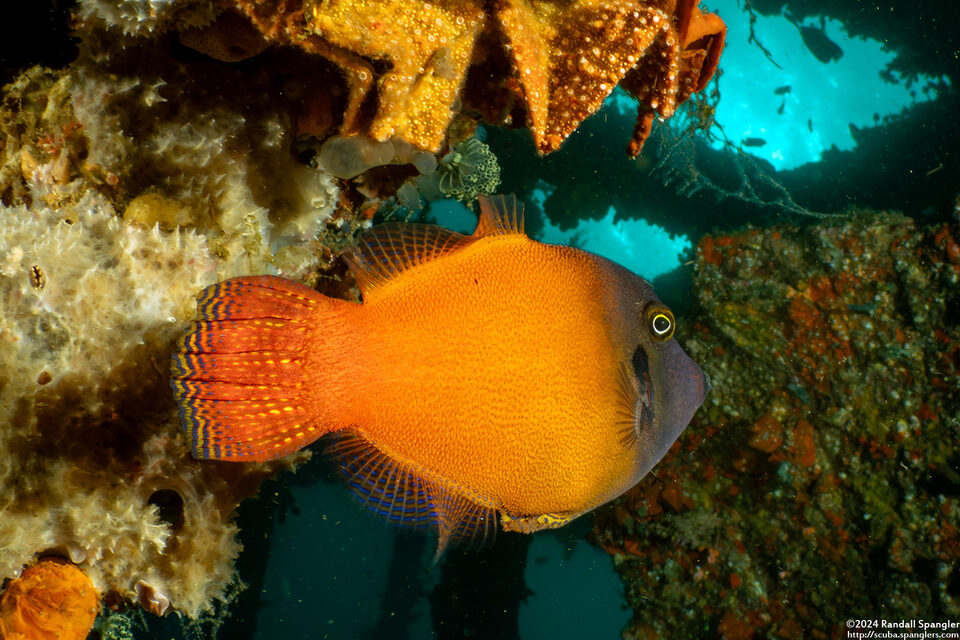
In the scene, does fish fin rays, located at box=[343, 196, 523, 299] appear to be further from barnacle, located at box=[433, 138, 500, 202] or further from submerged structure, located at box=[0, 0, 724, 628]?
barnacle, located at box=[433, 138, 500, 202]

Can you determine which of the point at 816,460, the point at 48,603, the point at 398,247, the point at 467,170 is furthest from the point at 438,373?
the point at 816,460

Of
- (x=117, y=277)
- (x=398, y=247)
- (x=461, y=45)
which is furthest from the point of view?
(x=117, y=277)

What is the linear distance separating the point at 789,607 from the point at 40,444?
583 cm

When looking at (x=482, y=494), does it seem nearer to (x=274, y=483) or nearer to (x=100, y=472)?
(x=100, y=472)

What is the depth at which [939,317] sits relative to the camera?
188 inches

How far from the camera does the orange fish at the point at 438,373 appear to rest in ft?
6.21

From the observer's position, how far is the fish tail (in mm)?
1839

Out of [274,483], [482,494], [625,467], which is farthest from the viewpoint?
[274,483]

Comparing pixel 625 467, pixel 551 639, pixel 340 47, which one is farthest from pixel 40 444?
pixel 551 639

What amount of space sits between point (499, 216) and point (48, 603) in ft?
8.46

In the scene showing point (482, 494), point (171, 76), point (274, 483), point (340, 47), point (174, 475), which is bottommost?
point (274, 483)

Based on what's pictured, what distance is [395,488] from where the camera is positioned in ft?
7.23

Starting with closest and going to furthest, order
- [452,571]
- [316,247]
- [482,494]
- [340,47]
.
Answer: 1. [340,47]
2. [482,494]
3. [316,247]
4. [452,571]

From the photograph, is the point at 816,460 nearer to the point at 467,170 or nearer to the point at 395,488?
the point at 467,170
